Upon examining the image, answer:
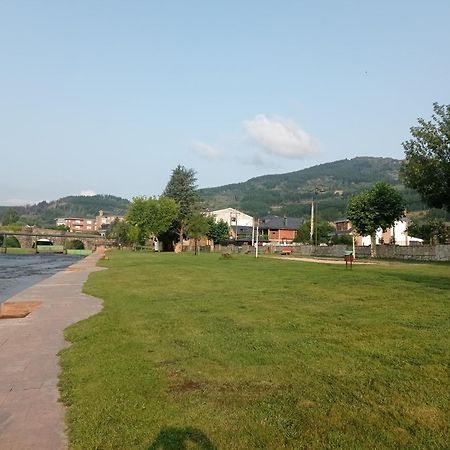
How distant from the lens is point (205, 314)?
435 inches

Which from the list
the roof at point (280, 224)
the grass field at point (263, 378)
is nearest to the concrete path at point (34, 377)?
the grass field at point (263, 378)

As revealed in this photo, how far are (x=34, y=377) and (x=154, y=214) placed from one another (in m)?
74.8

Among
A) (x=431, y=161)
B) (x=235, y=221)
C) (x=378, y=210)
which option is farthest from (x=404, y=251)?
(x=235, y=221)

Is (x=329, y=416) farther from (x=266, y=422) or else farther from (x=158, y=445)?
(x=158, y=445)

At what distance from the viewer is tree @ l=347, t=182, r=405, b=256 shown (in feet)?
173

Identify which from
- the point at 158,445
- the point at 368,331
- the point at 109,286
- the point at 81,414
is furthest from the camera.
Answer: the point at 109,286

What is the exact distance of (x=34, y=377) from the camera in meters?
6.68

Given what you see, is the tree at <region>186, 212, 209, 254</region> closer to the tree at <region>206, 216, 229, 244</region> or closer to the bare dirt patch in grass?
the tree at <region>206, 216, 229, 244</region>

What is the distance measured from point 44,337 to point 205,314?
3423mm

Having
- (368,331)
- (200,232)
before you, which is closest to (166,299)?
(368,331)

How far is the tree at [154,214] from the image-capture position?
8075cm

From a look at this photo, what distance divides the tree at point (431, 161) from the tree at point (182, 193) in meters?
53.2

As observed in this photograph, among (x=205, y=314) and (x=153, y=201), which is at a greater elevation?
(x=153, y=201)

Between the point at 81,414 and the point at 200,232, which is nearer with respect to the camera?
the point at 81,414
